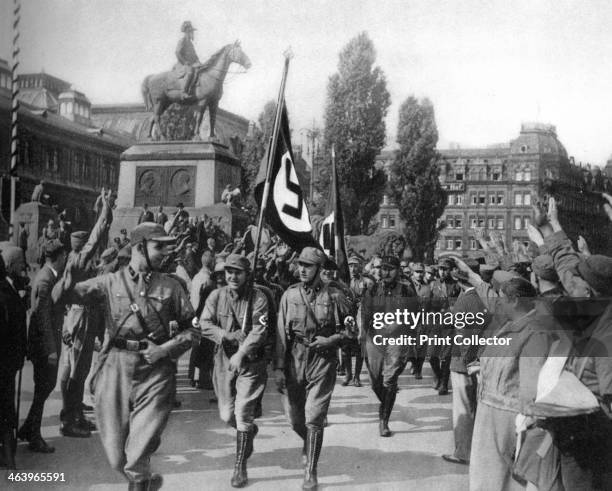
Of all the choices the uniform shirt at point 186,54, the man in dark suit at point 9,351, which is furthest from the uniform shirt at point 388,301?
the uniform shirt at point 186,54

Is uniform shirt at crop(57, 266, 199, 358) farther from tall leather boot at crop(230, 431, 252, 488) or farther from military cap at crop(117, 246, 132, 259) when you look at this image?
military cap at crop(117, 246, 132, 259)

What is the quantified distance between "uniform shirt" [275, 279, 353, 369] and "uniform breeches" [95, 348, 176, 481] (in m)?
1.22

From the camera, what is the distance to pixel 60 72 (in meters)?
7.60

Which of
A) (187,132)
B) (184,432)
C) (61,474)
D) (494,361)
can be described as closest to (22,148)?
(187,132)

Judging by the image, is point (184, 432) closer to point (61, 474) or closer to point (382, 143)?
point (61, 474)

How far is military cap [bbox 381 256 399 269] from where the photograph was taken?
7.70 m

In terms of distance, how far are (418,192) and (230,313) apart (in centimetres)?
2194

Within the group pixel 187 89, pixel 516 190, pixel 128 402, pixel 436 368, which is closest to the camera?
pixel 128 402

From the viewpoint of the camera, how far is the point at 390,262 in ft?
25.3

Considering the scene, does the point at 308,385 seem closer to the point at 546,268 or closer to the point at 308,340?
the point at 308,340

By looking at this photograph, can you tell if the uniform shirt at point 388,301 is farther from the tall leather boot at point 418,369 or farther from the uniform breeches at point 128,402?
the uniform breeches at point 128,402

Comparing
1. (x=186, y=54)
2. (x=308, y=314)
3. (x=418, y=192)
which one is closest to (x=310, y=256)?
(x=308, y=314)

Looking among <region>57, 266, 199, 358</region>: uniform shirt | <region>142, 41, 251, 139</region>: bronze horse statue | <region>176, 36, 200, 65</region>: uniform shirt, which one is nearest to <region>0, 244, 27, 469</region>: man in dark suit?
<region>57, 266, 199, 358</region>: uniform shirt

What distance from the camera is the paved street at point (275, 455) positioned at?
543cm
